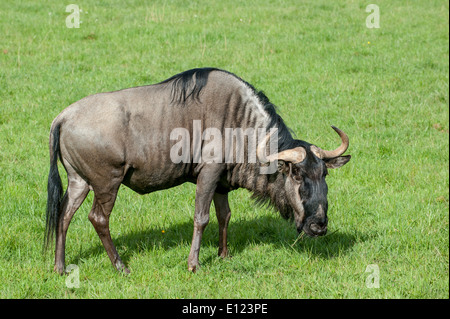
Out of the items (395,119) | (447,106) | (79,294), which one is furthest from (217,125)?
Result: (447,106)

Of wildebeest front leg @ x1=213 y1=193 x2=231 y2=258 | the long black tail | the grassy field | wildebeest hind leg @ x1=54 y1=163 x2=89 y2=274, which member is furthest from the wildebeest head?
the long black tail

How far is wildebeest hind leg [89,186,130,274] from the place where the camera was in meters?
6.07

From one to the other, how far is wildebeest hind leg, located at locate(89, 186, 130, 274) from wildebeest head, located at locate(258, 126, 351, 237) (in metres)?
1.73

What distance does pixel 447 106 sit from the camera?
37.6ft

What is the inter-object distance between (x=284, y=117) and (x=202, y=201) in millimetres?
5065

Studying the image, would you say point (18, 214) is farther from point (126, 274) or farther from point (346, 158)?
point (346, 158)

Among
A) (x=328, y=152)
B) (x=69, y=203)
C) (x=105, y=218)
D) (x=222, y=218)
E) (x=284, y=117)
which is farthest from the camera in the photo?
(x=284, y=117)

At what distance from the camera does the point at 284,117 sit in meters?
11.0

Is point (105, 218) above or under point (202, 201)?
under

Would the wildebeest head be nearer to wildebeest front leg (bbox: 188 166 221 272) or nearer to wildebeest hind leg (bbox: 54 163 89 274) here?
wildebeest front leg (bbox: 188 166 221 272)

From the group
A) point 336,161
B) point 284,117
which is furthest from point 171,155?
point 284,117

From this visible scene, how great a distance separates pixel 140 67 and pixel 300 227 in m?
7.79

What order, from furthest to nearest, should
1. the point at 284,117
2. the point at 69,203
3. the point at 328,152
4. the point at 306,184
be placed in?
1. the point at 284,117
2. the point at 328,152
3. the point at 69,203
4. the point at 306,184

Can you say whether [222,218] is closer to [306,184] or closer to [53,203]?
[306,184]
